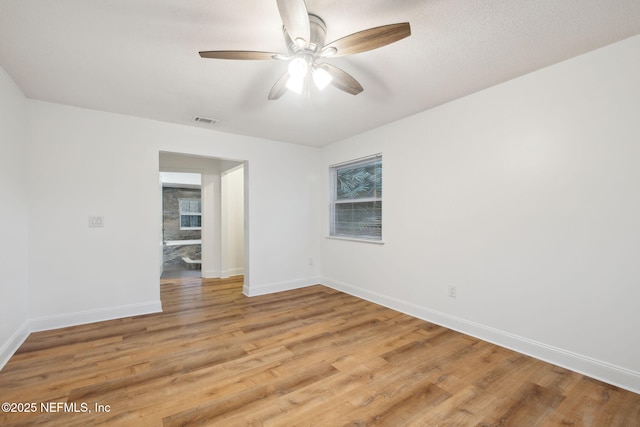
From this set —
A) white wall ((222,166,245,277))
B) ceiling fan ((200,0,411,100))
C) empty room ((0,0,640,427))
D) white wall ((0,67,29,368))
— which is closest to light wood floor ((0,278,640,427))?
empty room ((0,0,640,427))

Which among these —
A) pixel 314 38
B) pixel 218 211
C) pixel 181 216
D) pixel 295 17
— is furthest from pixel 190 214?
pixel 295 17

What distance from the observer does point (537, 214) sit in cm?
225

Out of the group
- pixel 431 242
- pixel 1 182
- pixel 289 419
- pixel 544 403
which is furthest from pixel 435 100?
pixel 1 182

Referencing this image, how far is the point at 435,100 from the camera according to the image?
110 inches

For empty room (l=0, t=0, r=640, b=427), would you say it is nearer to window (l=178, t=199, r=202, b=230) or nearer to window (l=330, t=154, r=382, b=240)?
window (l=330, t=154, r=382, b=240)

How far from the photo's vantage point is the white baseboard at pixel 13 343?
214 cm

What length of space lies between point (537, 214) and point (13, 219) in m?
4.45

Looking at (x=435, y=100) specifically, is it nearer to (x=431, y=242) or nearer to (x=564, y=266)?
(x=431, y=242)

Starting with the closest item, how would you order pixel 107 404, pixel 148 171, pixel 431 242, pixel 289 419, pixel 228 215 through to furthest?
pixel 289 419, pixel 107 404, pixel 431 242, pixel 148 171, pixel 228 215

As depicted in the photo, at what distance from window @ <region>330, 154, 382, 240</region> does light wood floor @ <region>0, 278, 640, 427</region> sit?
1388mm

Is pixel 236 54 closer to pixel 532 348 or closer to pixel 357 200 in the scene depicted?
pixel 357 200

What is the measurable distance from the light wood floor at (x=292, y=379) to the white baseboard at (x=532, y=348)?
0.07 metres

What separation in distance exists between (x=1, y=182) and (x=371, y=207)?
144 inches

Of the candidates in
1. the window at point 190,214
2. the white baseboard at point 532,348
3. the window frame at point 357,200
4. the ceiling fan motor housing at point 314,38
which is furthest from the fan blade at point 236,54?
the window at point 190,214
